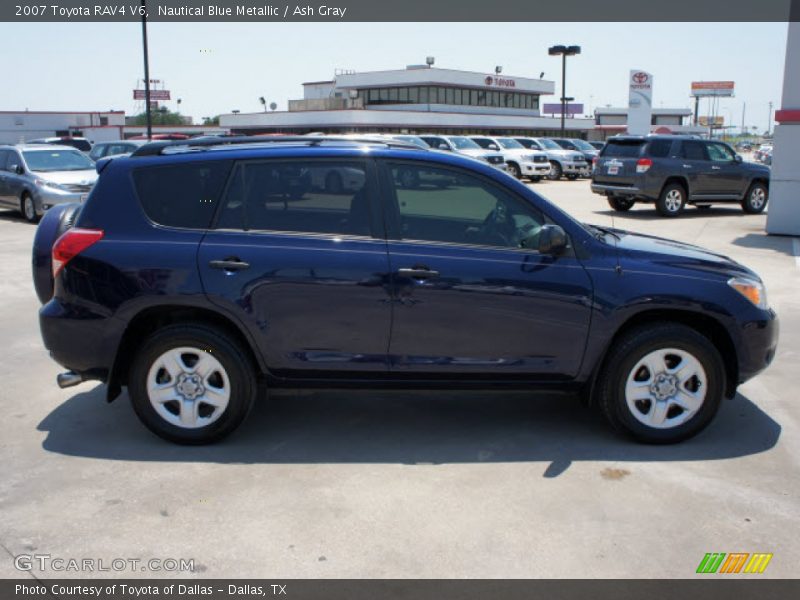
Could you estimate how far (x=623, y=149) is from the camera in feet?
60.7

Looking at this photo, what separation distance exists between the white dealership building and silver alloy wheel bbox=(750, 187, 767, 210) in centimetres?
4427

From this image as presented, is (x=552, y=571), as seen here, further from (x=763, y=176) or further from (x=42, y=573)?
(x=763, y=176)

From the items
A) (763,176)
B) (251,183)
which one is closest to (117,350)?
(251,183)

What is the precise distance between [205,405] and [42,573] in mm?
1500

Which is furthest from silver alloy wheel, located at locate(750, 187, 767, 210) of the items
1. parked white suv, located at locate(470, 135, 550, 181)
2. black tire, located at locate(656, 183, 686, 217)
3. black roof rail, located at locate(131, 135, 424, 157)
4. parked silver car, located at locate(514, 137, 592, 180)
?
black roof rail, located at locate(131, 135, 424, 157)

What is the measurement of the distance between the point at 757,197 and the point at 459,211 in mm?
16513

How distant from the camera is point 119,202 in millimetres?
4766

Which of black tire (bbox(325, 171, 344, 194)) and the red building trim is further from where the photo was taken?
the red building trim

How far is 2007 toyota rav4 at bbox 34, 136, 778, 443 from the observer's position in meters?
4.62

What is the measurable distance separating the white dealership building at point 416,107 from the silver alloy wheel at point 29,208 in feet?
147

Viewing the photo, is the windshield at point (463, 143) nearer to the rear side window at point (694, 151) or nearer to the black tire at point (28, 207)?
the rear side window at point (694, 151)

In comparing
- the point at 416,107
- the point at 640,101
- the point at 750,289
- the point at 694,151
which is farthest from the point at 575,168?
the point at 416,107

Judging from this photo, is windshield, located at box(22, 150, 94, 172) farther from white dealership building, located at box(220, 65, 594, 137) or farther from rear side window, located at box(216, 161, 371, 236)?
white dealership building, located at box(220, 65, 594, 137)
